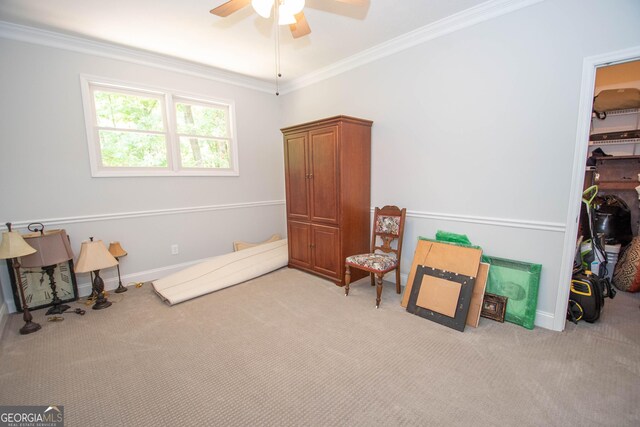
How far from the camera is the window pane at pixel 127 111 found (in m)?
3.19

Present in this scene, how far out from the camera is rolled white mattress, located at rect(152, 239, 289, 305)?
122 inches

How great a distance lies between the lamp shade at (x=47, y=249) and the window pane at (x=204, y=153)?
1.58m

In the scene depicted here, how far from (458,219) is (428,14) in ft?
6.38

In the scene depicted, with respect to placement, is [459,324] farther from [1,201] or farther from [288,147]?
[1,201]

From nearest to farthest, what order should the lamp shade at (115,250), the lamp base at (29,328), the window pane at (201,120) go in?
the lamp base at (29,328), the lamp shade at (115,250), the window pane at (201,120)

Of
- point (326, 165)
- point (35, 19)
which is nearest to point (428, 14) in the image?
point (326, 165)

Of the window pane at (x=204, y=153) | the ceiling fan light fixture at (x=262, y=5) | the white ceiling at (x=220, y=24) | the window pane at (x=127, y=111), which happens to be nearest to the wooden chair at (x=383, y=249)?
the white ceiling at (x=220, y=24)

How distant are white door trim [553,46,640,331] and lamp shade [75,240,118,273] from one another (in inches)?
164

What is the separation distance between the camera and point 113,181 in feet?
10.6

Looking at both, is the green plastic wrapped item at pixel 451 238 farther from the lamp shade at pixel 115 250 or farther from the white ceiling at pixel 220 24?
the lamp shade at pixel 115 250

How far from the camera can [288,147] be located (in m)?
3.76

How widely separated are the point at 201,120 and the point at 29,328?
2.86m

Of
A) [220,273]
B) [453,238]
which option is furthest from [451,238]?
[220,273]

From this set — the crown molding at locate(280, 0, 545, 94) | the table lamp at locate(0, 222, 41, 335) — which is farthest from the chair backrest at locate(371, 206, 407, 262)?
the table lamp at locate(0, 222, 41, 335)
